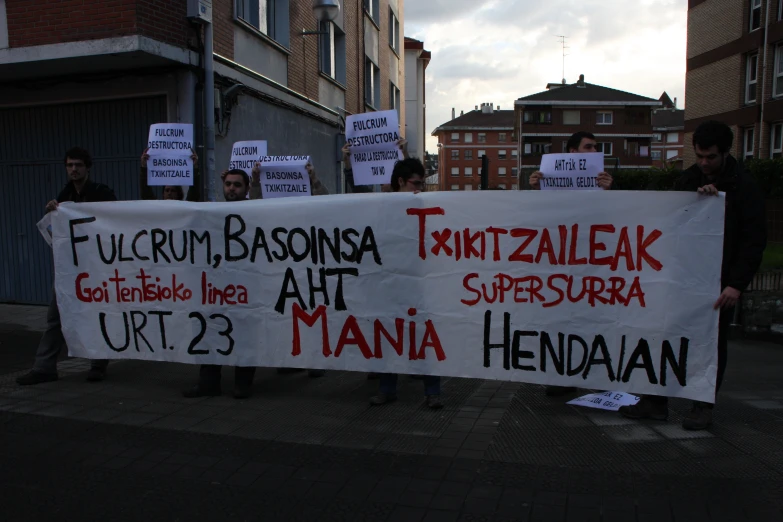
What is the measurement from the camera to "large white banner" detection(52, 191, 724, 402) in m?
4.28

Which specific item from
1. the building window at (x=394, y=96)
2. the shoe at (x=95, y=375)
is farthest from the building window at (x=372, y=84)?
the shoe at (x=95, y=375)

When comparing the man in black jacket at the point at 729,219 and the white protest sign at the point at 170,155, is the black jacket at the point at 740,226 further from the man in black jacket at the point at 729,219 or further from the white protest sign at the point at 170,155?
the white protest sign at the point at 170,155

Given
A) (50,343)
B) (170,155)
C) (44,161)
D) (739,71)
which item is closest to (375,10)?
(739,71)

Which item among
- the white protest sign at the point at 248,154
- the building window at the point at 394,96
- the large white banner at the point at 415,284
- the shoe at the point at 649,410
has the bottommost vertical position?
the shoe at the point at 649,410

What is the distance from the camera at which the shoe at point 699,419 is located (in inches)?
170

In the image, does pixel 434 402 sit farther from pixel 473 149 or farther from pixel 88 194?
pixel 473 149

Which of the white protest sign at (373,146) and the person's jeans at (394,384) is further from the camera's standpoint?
the white protest sign at (373,146)

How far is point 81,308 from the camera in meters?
5.52

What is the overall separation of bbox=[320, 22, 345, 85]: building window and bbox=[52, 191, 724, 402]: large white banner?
11.5m

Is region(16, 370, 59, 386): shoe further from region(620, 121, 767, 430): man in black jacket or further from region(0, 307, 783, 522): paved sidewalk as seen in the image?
region(620, 121, 767, 430): man in black jacket

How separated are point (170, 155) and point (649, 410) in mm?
5002

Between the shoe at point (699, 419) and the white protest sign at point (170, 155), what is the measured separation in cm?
496

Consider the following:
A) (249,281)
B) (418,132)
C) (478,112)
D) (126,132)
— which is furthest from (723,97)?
(478,112)

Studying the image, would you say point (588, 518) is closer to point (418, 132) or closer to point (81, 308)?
point (81, 308)
